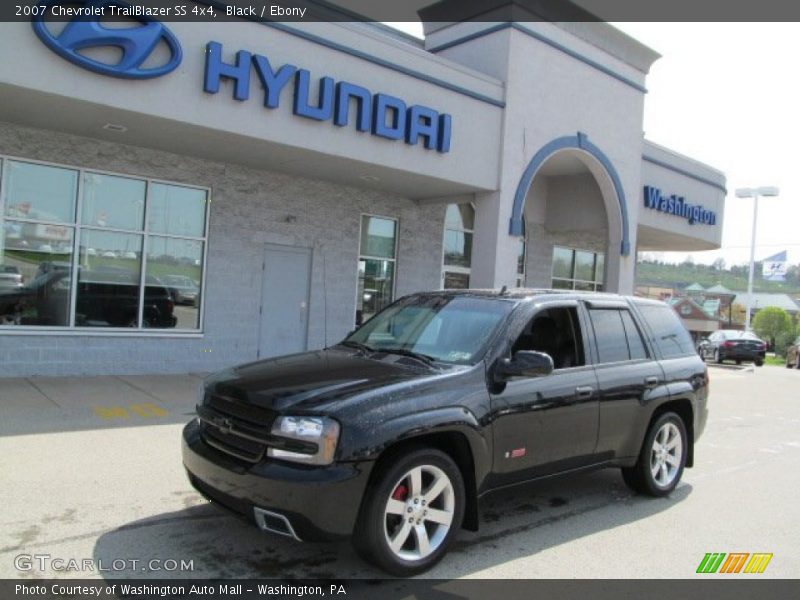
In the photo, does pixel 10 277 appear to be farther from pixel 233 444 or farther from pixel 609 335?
pixel 609 335

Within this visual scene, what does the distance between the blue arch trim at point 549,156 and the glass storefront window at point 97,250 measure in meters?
5.66

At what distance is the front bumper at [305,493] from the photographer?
11.9 ft

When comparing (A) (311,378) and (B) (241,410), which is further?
(A) (311,378)

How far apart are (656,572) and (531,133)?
9941mm

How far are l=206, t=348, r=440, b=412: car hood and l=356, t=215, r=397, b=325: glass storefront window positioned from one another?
8657mm

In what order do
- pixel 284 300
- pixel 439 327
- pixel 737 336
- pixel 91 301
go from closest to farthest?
pixel 439 327 → pixel 91 301 → pixel 284 300 → pixel 737 336

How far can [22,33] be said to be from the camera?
24.7 feet

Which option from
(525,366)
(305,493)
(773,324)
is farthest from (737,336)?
(773,324)

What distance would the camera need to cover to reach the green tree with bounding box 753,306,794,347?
5731 cm

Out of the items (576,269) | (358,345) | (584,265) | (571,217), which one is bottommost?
(358,345)

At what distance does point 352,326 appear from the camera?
13.5 meters

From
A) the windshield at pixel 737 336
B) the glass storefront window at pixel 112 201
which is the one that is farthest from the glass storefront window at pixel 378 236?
the windshield at pixel 737 336

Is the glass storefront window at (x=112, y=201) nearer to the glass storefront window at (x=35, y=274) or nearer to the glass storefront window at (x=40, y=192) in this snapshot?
the glass storefront window at (x=40, y=192)

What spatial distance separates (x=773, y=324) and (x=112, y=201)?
60022 mm
